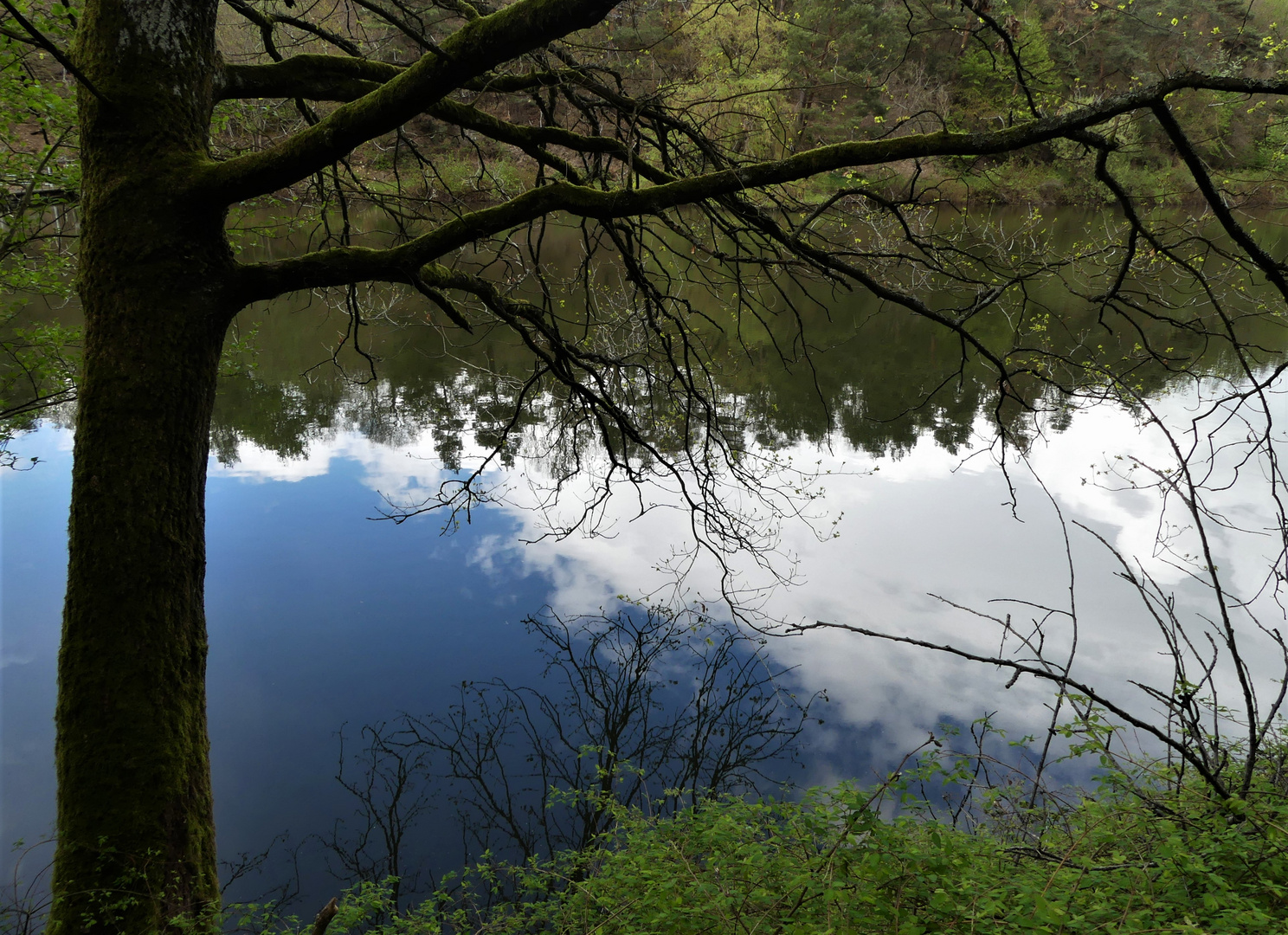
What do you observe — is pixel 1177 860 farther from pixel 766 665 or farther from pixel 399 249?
pixel 766 665

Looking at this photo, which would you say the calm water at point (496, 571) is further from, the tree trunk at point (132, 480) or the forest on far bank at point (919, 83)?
the tree trunk at point (132, 480)

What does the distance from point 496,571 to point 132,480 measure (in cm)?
489

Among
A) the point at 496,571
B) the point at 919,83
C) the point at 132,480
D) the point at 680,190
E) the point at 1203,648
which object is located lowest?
the point at 1203,648

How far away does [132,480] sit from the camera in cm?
248

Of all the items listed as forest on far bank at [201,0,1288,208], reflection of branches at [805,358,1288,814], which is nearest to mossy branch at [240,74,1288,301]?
forest on far bank at [201,0,1288,208]

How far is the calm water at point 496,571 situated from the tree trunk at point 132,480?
1.89m

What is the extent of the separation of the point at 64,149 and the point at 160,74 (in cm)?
367

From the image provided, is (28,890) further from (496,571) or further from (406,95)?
(406,95)

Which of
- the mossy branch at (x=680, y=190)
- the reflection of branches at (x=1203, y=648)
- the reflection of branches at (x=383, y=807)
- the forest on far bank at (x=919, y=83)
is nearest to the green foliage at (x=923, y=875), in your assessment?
the reflection of branches at (x=1203, y=648)

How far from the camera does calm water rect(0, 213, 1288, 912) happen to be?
5191mm

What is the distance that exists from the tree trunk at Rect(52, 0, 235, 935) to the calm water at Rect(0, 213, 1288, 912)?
1887 millimetres

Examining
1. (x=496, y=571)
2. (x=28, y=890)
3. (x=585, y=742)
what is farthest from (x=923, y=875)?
(x=496, y=571)

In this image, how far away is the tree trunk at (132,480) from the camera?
2459 mm

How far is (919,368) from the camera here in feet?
41.1
